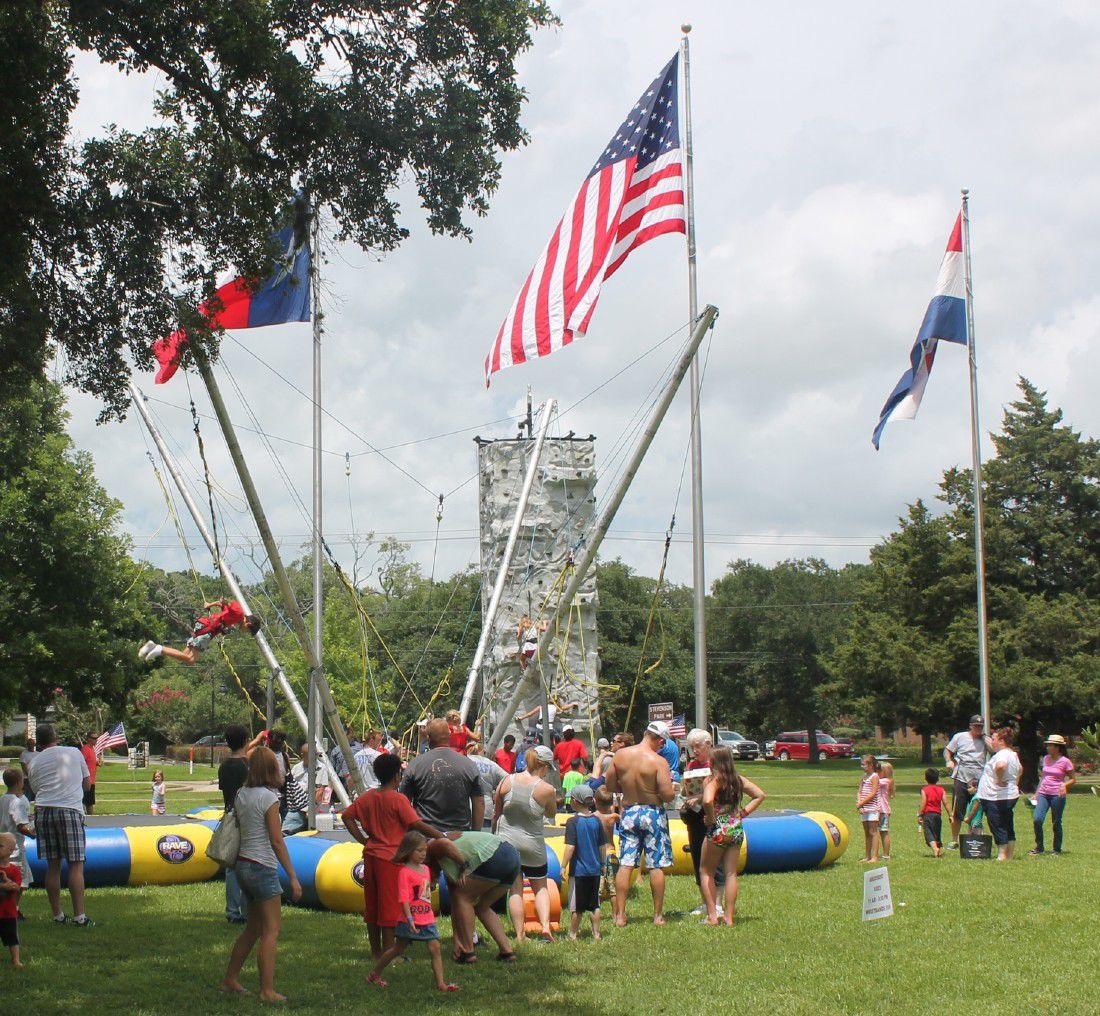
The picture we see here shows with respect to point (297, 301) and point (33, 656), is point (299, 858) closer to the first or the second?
point (297, 301)

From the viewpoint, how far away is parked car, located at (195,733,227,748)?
65.5 m

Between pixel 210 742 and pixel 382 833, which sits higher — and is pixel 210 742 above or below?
below

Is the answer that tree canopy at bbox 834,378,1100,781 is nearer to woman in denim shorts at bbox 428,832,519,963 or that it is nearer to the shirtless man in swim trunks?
the shirtless man in swim trunks

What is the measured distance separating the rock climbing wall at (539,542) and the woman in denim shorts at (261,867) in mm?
18242

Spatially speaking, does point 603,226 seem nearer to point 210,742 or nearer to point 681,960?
point 681,960

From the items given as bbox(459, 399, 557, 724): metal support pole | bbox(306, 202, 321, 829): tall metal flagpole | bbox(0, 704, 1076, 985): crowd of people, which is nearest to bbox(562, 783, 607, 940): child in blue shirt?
bbox(0, 704, 1076, 985): crowd of people

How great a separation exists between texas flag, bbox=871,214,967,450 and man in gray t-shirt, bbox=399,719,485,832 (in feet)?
43.2

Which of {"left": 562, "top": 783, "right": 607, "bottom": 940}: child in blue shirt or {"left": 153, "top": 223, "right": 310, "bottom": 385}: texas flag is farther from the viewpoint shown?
{"left": 153, "top": 223, "right": 310, "bottom": 385}: texas flag

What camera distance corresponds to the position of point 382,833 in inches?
357

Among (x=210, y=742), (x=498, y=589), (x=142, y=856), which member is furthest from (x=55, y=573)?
(x=210, y=742)

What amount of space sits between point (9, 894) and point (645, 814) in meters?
4.98

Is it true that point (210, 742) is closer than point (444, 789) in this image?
No

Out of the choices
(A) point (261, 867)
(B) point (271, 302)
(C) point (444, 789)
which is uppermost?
(B) point (271, 302)

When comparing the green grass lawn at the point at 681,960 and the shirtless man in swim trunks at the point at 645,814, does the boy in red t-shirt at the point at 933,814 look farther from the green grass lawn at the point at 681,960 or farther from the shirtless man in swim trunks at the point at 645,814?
the shirtless man in swim trunks at the point at 645,814
